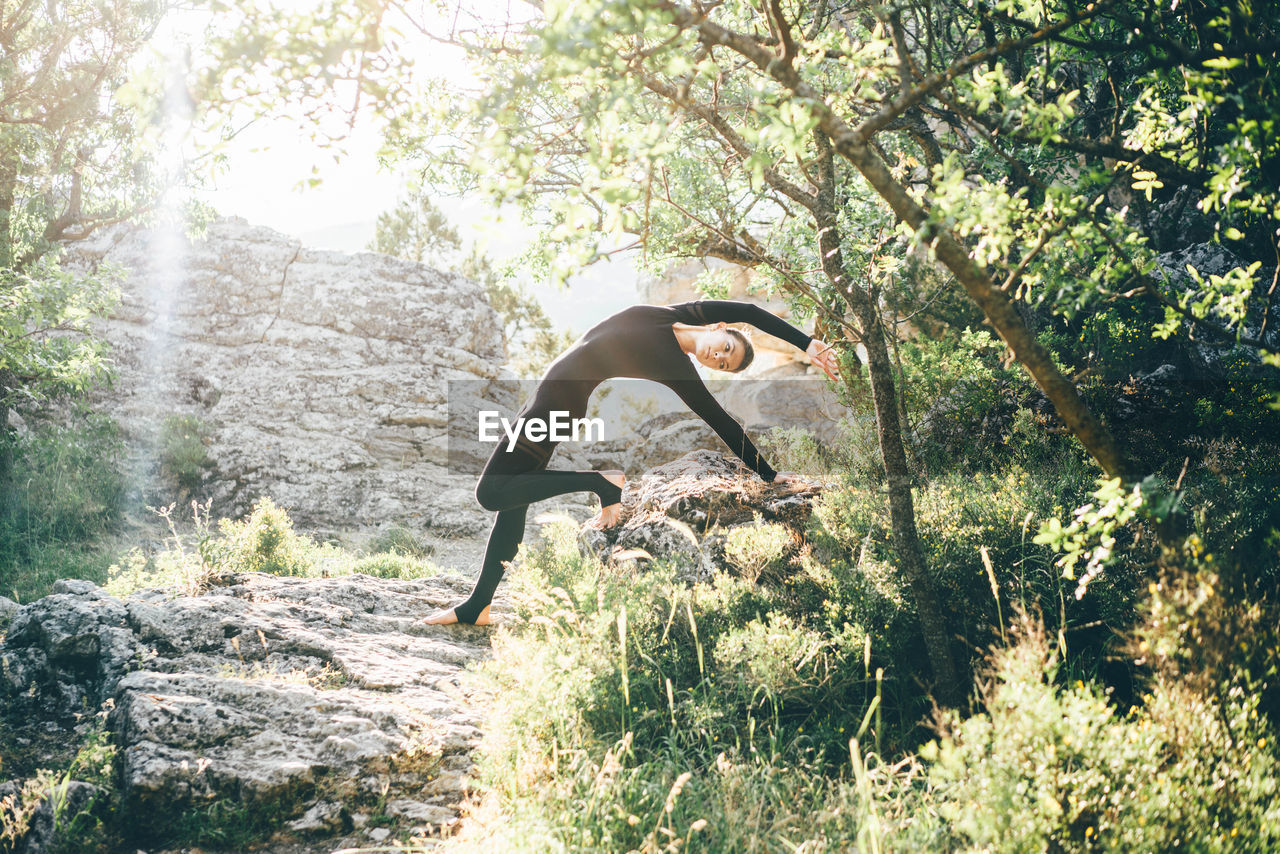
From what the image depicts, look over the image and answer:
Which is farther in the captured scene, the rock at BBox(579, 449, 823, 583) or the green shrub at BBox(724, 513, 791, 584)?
the rock at BBox(579, 449, 823, 583)

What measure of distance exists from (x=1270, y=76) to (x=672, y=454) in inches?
353

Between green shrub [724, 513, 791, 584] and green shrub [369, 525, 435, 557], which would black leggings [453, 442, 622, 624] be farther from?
green shrub [369, 525, 435, 557]

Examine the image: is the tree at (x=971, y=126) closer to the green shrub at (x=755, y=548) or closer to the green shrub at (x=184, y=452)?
the green shrub at (x=755, y=548)

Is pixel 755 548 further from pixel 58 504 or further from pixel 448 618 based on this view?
pixel 58 504

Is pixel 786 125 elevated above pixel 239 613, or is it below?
above

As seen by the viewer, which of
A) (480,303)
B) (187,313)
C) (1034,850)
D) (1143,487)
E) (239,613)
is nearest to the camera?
(1034,850)

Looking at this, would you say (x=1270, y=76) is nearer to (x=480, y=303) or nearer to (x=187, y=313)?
(x=480, y=303)

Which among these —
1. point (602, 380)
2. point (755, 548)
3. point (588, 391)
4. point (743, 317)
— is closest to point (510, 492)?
point (588, 391)

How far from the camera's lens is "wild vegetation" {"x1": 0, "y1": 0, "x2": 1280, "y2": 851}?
2.54 m

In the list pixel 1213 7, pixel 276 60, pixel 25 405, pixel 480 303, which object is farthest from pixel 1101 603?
pixel 25 405

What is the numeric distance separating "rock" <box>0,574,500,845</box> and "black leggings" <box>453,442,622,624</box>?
557 millimetres

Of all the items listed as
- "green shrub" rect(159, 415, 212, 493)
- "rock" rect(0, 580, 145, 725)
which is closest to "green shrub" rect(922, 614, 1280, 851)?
"rock" rect(0, 580, 145, 725)

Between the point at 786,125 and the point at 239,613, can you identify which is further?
the point at 239,613

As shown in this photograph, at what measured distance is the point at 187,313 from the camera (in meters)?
14.4
